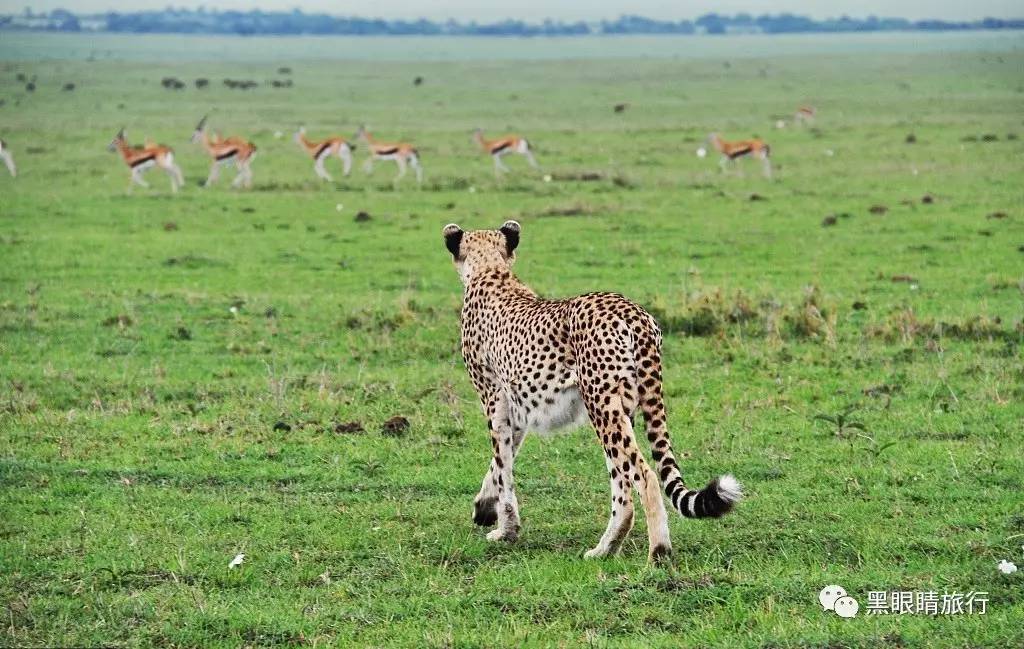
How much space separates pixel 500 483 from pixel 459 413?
7.63ft

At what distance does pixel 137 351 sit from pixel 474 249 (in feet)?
14.8

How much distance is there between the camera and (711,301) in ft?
37.5

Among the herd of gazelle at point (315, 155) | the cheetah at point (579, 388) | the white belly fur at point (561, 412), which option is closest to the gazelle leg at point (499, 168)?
the herd of gazelle at point (315, 155)

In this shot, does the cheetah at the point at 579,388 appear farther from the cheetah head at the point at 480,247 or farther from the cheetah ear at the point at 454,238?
the cheetah ear at the point at 454,238

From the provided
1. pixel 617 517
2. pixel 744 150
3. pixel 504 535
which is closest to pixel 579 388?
pixel 617 517

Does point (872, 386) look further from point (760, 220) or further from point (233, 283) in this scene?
point (760, 220)

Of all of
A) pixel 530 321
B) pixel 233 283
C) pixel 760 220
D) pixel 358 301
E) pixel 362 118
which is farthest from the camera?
pixel 362 118

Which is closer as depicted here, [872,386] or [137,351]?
[872,386]

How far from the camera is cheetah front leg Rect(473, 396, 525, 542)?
6445 mm

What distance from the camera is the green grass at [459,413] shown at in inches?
217

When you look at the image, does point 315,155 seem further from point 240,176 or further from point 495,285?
point 495,285

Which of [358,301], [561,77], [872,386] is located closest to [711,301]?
[872,386]

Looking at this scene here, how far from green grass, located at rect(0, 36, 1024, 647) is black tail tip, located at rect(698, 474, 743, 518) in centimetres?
34

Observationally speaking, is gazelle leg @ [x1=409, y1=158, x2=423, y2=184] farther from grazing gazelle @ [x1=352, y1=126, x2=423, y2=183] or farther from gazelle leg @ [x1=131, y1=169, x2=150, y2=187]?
gazelle leg @ [x1=131, y1=169, x2=150, y2=187]
